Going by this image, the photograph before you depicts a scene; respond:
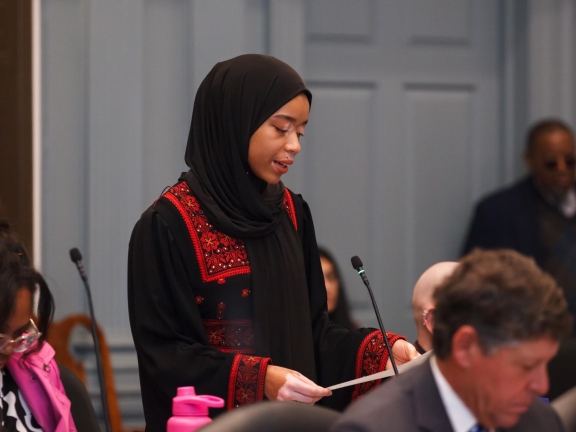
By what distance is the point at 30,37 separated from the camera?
12.6ft

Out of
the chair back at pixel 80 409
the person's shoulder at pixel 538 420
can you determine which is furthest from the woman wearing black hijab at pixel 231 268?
the person's shoulder at pixel 538 420

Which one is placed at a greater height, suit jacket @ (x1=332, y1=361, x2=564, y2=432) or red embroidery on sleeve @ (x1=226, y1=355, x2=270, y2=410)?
suit jacket @ (x1=332, y1=361, x2=564, y2=432)

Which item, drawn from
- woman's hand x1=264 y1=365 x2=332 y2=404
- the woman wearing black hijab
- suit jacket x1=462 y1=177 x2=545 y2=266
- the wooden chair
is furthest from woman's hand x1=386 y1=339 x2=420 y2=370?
suit jacket x1=462 y1=177 x2=545 y2=266

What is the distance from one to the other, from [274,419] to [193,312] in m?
0.65

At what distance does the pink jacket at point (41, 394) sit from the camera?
2111mm

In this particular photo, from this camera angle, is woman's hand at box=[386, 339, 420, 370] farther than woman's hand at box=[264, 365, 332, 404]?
Yes

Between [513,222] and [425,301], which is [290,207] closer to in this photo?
[425,301]

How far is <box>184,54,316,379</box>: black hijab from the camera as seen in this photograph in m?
2.22

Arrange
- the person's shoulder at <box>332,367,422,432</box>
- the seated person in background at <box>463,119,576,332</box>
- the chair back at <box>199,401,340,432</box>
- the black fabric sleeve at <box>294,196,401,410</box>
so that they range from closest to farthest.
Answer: the person's shoulder at <box>332,367,422,432</box>, the chair back at <box>199,401,340,432</box>, the black fabric sleeve at <box>294,196,401,410</box>, the seated person in background at <box>463,119,576,332</box>

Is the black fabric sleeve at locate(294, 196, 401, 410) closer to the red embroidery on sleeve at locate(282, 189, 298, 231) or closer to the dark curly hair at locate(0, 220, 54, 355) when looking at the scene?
the red embroidery on sleeve at locate(282, 189, 298, 231)

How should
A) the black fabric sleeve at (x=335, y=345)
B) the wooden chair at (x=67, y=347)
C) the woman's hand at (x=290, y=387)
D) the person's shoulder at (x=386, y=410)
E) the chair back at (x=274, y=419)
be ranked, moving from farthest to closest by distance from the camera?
1. the wooden chair at (x=67, y=347)
2. the black fabric sleeve at (x=335, y=345)
3. the woman's hand at (x=290, y=387)
4. the chair back at (x=274, y=419)
5. the person's shoulder at (x=386, y=410)

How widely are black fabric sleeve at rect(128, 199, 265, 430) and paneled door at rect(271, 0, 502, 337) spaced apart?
88.4 inches

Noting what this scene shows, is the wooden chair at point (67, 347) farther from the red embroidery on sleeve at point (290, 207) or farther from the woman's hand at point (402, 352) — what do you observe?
the woman's hand at point (402, 352)

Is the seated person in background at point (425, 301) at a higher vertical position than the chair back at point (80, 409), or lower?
higher
